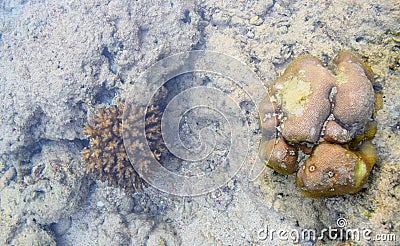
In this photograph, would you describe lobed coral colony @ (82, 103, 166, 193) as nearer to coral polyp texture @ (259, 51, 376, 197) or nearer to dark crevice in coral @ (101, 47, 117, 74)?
dark crevice in coral @ (101, 47, 117, 74)

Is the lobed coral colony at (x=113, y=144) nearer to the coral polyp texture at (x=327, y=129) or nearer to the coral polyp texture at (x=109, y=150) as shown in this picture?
the coral polyp texture at (x=109, y=150)

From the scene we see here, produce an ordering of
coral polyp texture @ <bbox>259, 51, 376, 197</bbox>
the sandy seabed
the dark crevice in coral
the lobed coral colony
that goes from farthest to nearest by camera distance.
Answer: the dark crevice in coral
the lobed coral colony
the sandy seabed
coral polyp texture @ <bbox>259, 51, 376, 197</bbox>

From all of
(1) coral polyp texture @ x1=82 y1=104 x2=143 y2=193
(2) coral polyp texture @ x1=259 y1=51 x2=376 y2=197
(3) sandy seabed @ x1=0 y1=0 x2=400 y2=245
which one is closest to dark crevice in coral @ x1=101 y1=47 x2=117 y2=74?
(3) sandy seabed @ x1=0 y1=0 x2=400 y2=245

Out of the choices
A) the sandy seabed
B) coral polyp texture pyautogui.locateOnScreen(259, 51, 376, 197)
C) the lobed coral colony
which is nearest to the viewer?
coral polyp texture pyautogui.locateOnScreen(259, 51, 376, 197)

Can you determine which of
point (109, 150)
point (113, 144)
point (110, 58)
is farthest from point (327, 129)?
point (110, 58)

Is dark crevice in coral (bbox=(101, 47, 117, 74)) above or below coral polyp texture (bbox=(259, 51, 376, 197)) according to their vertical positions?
above

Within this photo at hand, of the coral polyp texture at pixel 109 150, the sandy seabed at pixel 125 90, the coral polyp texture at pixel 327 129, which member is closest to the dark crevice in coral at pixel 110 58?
the sandy seabed at pixel 125 90

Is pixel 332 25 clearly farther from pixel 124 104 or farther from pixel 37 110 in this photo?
pixel 37 110
